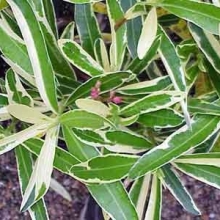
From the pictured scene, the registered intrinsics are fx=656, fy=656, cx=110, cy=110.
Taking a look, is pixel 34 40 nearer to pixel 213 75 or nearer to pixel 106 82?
pixel 106 82

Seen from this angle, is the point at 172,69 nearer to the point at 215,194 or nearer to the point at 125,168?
the point at 125,168

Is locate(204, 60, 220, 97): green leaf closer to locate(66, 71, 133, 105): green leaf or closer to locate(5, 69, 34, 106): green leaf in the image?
locate(66, 71, 133, 105): green leaf

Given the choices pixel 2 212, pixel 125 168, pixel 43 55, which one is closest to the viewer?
pixel 43 55

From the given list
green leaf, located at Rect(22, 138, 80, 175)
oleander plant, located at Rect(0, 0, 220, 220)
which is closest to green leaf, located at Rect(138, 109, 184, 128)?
oleander plant, located at Rect(0, 0, 220, 220)

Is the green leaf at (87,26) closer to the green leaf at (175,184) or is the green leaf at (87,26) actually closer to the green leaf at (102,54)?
the green leaf at (102,54)

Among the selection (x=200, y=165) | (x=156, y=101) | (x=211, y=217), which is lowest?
(x=211, y=217)

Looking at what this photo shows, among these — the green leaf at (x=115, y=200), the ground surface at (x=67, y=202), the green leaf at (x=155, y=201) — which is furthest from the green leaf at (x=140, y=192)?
the ground surface at (x=67, y=202)

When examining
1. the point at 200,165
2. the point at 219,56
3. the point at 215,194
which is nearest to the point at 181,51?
the point at 219,56
